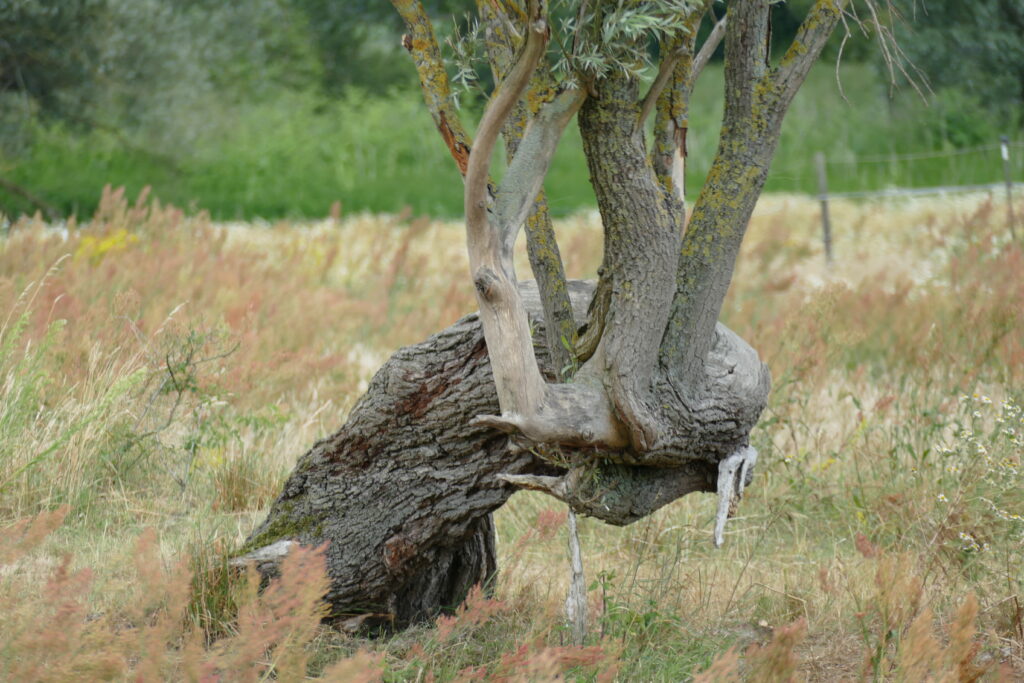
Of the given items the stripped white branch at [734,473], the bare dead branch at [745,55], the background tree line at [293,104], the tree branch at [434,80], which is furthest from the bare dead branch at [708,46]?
the background tree line at [293,104]

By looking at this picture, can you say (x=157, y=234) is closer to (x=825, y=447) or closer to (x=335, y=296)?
(x=335, y=296)

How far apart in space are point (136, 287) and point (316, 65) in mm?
18459

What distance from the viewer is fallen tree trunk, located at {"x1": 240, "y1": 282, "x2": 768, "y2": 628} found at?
305 cm

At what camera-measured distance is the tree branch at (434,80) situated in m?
2.97

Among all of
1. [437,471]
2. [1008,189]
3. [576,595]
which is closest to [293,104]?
[1008,189]

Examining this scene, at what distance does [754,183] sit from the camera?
3.01 metres

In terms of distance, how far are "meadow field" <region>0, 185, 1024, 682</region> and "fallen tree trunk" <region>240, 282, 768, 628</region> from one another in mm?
211

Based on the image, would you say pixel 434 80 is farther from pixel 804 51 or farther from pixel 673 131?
pixel 804 51

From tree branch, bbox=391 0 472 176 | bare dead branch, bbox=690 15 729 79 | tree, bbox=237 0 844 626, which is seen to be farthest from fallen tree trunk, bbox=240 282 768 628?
bare dead branch, bbox=690 15 729 79

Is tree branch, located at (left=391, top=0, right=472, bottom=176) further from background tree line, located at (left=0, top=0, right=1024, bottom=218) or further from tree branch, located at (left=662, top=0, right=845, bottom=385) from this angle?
background tree line, located at (left=0, top=0, right=1024, bottom=218)

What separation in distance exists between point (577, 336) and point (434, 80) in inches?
35.2

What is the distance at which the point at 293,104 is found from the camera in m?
21.3

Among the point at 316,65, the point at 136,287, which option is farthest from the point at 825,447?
the point at 316,65

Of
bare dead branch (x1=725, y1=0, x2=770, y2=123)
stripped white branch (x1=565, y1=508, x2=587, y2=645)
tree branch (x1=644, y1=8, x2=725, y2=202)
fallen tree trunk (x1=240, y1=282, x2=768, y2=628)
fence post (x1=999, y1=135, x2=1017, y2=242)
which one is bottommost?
stripped white branch (x1=565, y1=508, x2=587, y2=645)
